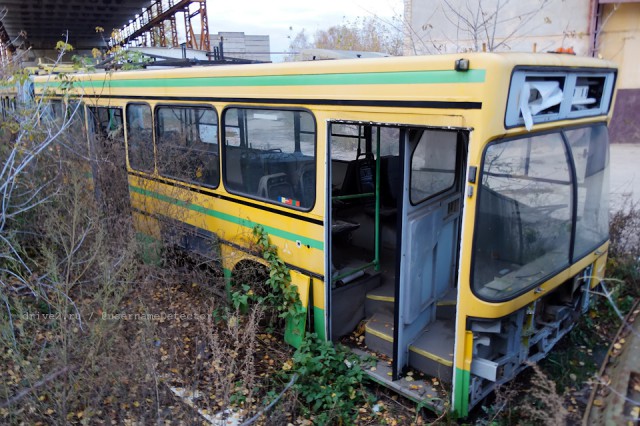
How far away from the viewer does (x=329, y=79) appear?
3957mm

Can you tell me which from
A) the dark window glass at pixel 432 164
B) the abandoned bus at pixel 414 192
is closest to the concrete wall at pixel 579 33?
the abandoned bus at pixel 414 192

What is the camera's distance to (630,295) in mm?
5629

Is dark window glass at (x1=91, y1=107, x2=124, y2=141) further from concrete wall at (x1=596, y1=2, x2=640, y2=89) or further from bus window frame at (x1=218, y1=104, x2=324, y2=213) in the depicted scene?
concrete wall at (x1=596, y1=2, x2=640, y2=89)

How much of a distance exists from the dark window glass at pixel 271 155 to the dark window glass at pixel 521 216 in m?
1.48

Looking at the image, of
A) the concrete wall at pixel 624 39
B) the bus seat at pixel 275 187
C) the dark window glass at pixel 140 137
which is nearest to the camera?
the bus seat at pixel 275 187

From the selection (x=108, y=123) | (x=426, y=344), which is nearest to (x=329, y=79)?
(x=426, y=344)

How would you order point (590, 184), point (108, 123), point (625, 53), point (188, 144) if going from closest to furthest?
point (590, 184) → point (188, 144) → point (108, 123) → point (625, 53)

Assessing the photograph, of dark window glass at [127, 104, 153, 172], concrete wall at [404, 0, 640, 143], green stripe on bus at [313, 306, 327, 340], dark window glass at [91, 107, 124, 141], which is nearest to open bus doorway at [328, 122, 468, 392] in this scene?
green stripe on bus at [313, 306, 327, 340]

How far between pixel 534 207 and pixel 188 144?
363cm

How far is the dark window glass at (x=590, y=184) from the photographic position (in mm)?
4012

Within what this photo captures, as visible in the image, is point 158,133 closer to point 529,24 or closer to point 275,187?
point 275,187

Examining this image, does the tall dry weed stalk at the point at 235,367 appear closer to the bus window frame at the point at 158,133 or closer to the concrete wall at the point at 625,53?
the bus window frame at the point at 158,133

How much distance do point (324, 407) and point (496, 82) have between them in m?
2.59

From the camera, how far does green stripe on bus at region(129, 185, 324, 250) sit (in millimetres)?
4332
